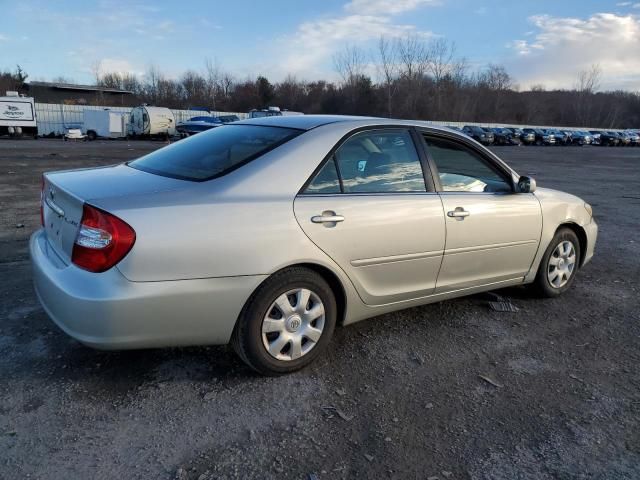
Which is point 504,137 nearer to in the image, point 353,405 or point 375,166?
point 375,166

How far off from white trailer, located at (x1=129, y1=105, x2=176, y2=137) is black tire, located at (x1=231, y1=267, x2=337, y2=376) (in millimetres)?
34501

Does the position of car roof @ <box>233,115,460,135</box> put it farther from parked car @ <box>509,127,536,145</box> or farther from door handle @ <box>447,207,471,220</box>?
parked car @ <box>509,127,536,145</box>

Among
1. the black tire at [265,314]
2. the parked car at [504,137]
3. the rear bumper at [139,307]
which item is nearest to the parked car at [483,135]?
the parked car at [504,137]

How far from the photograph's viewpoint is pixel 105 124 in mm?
36875

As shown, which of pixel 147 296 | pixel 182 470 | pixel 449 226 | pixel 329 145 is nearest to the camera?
pixel 182 470

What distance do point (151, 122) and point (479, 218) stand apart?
34.2m

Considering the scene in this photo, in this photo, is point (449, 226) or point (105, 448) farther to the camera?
point (449, 226)

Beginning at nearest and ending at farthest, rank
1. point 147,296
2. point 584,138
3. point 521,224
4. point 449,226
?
1. point 147,296
2. point 449,226
3. point 521,224
4. point 584,138

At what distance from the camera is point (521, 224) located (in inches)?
162

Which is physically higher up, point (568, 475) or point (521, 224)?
point (521, 224)

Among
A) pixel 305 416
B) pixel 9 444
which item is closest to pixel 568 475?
pixel 305 416

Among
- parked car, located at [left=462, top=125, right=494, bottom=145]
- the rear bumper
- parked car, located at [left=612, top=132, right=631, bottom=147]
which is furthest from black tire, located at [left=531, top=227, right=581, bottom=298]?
parked car, located at [left=612, top=132, right=631, bottom=147]

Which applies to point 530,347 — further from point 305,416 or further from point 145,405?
point 145,405

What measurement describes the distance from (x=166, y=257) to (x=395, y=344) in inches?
71.2
